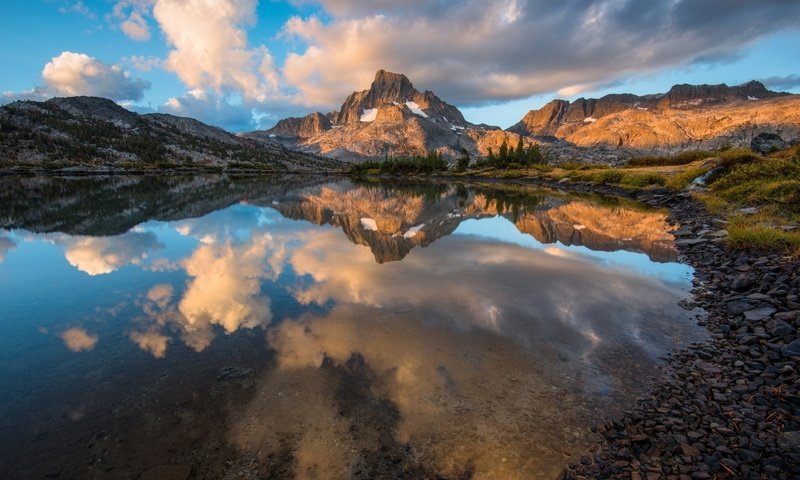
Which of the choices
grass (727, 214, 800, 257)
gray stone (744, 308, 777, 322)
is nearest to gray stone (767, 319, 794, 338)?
gray stone (744, 308, 777, 322)

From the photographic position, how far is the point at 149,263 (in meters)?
18.2

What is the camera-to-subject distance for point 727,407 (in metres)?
7.08

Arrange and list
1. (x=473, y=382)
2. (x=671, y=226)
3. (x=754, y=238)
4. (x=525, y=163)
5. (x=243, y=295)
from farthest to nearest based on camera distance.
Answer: (x=525, y=163) → (x=671, y=226) → (x=754, y=238) → (x=243, y=295) → (x=473, y=382)

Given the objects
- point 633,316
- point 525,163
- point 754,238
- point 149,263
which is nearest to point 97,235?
point 149,263

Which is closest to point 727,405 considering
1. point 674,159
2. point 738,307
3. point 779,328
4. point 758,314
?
point 779,328

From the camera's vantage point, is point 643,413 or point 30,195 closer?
point 643,413

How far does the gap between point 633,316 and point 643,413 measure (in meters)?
6.05

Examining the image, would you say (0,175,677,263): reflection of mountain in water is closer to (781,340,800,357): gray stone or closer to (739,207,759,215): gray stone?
(739,207,759,215): gray stone

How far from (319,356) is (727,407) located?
8.32 m

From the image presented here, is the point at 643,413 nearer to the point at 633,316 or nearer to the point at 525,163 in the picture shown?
the point at 633,316

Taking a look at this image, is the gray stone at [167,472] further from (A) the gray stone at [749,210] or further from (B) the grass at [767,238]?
(A) the gray stone at [749,210]

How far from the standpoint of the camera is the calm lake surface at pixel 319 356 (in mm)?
6547

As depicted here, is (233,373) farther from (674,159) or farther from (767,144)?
(674,159)

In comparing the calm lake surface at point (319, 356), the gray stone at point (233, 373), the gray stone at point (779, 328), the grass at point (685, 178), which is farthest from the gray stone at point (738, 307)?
the grass at point (685, 178)
